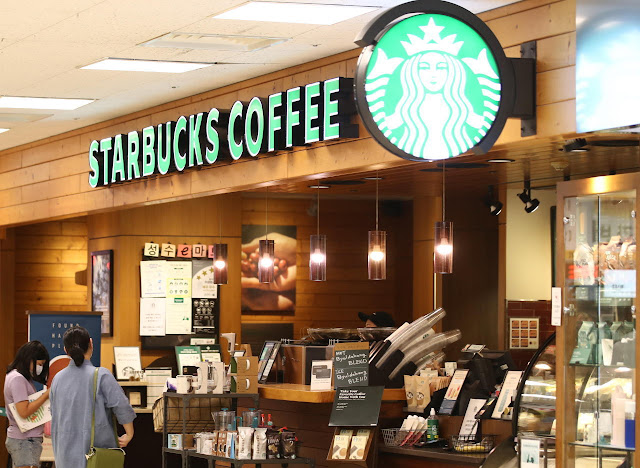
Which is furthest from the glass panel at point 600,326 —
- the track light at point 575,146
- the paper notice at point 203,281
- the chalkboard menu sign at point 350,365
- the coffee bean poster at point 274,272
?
the coffee bean poster at point 274,272

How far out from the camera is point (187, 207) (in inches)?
435

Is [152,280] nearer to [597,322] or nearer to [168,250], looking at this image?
[168,250]

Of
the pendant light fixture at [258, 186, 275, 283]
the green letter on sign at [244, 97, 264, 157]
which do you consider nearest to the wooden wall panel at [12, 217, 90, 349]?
the pendant light fixture at [258, 186, 275, 283]

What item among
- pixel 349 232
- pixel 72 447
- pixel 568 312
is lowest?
pixel 72 447

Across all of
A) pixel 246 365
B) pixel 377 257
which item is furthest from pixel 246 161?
pixel 377 257

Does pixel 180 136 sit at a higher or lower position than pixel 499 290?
higher

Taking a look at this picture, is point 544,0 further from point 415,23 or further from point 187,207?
point 187,207

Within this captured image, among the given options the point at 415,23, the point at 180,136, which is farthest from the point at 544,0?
the point at 180,136

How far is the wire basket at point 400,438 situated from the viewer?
22.3 feet

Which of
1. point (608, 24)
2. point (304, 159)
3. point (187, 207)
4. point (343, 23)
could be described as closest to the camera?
point (608, 24)

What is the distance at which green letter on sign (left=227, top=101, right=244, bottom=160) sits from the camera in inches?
297

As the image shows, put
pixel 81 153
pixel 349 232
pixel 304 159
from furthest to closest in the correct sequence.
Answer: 1. pixel 349 232
2. pixel 81 153
3. pixel 304 159

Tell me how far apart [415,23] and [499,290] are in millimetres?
6849

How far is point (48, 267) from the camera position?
1365 cm
